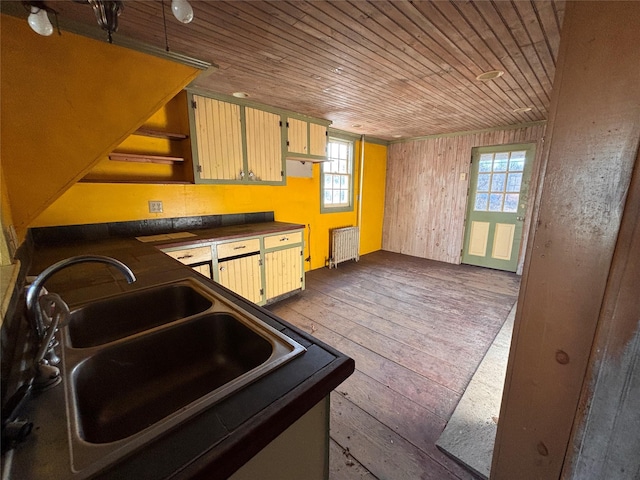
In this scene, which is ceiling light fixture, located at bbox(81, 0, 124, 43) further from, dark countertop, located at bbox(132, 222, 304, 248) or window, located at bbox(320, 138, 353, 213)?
window, located at bbox(320, 138, 353, 213)

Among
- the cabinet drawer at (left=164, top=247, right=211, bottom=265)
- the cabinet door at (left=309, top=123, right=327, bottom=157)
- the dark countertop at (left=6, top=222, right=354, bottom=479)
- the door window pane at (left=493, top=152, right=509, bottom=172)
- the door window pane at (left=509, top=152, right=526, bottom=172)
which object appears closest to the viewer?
the dark countertop at (left=6, top=222, right=354, bottom=479)

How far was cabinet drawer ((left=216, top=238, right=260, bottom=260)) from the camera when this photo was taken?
101 inches

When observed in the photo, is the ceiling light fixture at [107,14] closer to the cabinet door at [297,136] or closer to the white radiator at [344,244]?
the cabinet door at [297,136]

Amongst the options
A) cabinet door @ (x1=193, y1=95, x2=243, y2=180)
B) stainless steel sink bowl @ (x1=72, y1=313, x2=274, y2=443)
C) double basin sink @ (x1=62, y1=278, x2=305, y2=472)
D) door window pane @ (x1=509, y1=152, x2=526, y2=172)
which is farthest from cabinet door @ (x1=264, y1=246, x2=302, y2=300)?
door window pane @ (x1=509, y1=152, x2=526, y2=172)

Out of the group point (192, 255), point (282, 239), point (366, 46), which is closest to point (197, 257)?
point (192, 255)

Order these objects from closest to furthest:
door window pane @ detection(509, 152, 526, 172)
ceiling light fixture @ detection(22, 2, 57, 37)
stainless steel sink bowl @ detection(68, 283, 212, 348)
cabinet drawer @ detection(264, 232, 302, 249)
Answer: stainless steel sink bowl @ detection(68, 283, 212, 348) → ceiling light fixture @ detection(22, 2, 57, 37) → cabinet drawer @ detection(264, 232, 302, 249) → door window pane @ detection(509, 152, 526, 172)

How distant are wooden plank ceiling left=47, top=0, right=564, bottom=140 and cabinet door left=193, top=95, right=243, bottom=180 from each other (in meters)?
0.19

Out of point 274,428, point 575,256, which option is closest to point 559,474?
point 575,256

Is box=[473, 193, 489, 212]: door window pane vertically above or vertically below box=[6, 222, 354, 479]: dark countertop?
above

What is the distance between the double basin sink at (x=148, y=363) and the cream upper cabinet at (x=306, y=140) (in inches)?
107

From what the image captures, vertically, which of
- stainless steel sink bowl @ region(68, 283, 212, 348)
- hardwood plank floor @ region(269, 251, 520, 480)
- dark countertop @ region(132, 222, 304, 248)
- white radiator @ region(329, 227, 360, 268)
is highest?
dark countertop @ region(132, 222, 304, 248)

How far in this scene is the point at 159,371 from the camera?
0.89 metres

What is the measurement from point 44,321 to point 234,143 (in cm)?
247

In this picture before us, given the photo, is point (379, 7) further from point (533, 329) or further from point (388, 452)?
point (388, 452)
